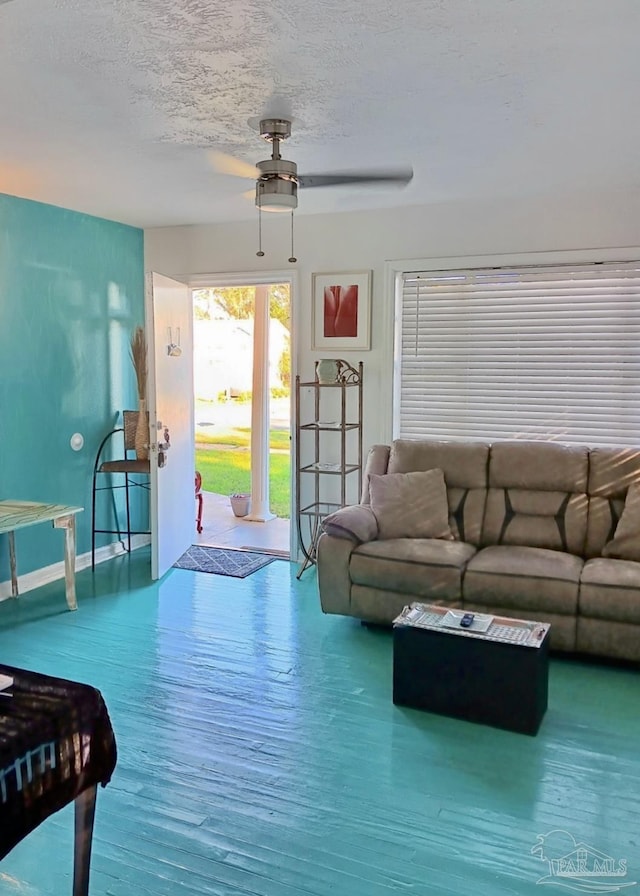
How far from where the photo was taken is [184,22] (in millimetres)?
2158

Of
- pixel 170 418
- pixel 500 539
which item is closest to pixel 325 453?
pixel 170 418

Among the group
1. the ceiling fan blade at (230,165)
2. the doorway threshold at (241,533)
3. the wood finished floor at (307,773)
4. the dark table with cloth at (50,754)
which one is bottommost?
the wood finished floor at (307,773)

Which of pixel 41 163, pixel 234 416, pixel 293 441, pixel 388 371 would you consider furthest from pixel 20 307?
pixel 234 416

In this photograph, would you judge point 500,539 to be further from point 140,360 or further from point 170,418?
point 140,360

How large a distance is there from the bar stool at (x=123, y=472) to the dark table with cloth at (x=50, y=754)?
3412mm

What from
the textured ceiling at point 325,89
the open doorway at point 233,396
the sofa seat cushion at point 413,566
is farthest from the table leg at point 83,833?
→ the open doorway at point 233,396

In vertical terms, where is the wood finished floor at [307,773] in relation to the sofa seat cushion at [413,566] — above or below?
below

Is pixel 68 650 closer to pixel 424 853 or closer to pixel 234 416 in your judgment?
pixel 424 853

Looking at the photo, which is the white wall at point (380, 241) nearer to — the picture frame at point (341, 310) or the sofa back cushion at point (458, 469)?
the picture frame at point (341, 310)

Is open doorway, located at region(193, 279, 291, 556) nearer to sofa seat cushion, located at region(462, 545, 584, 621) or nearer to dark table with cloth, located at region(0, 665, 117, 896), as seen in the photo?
sofa seat cushion, located at region(462, 545, 584, 621)

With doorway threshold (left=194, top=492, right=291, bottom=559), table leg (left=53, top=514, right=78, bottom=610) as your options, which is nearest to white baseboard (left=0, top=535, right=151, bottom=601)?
table leg (left=53, top=514, right=78, bottom=610)

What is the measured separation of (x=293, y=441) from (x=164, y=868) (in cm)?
346

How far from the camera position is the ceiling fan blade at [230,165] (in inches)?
142

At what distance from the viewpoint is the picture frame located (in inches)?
200
